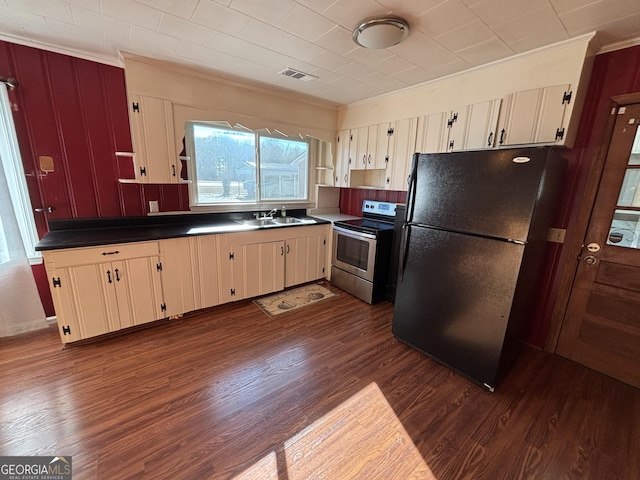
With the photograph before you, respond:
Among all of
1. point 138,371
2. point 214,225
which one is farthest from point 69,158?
point 138,371

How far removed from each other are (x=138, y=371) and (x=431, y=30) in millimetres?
3228

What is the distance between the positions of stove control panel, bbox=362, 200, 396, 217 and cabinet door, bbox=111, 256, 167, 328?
264cm

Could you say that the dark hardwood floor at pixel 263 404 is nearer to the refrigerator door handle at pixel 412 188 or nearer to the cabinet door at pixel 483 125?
the refrigerator door handle at pixel 412 188

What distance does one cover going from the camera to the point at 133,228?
8.80 feet

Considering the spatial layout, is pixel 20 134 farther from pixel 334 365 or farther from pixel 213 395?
pixel 334 365

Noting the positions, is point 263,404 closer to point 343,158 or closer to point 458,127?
point 458,127

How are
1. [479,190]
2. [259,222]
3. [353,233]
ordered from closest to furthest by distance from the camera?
[479,190] < [353,233] < [259,222]

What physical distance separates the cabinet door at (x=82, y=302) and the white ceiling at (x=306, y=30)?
5.89ft

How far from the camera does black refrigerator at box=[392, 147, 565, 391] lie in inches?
66.8

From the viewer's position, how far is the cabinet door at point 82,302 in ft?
6.84

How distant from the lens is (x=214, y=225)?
3029mm

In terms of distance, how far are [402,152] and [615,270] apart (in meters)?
2.09

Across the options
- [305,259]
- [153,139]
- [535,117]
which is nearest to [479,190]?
[535,117]

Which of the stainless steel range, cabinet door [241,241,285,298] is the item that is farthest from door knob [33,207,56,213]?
the stainless steel range
